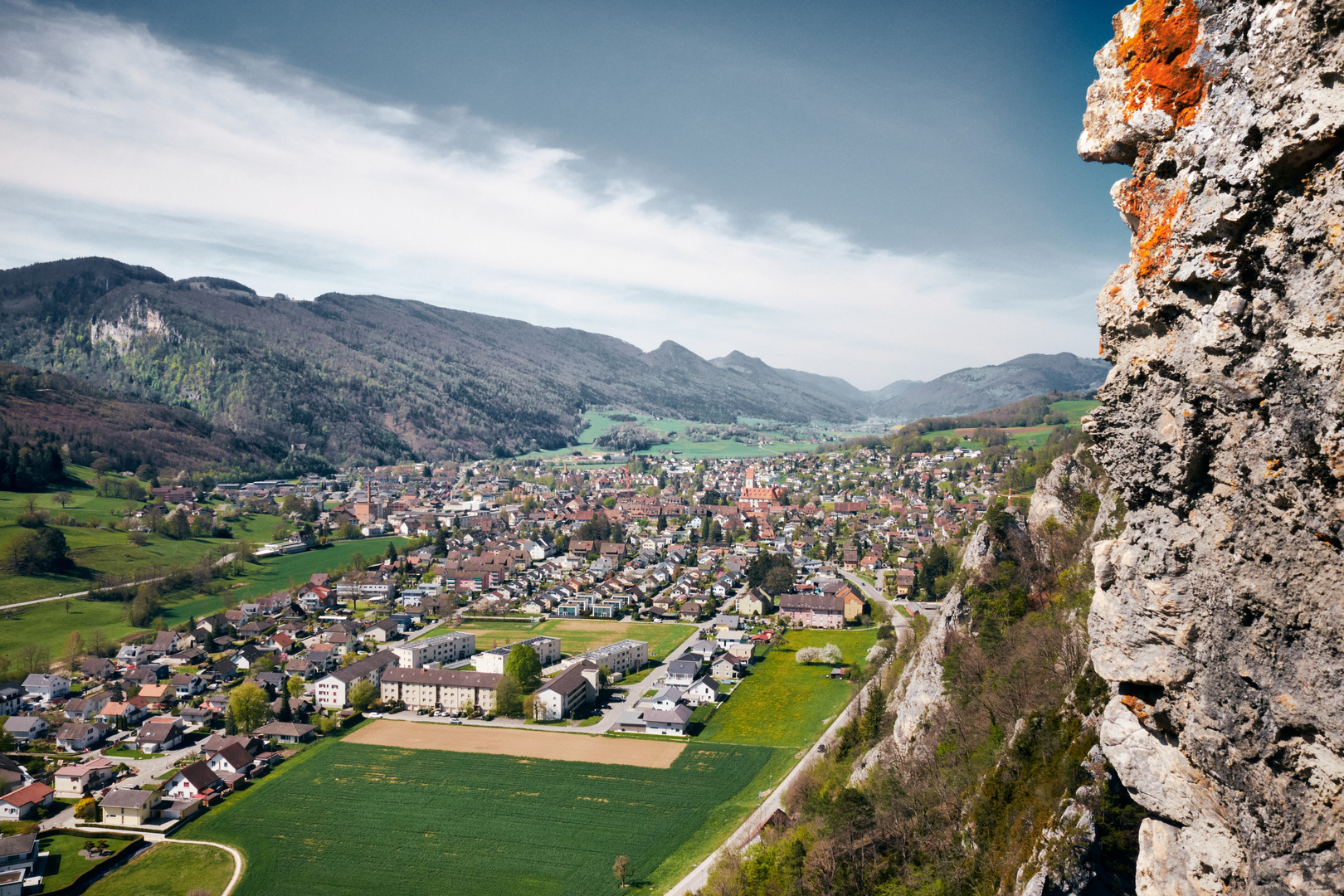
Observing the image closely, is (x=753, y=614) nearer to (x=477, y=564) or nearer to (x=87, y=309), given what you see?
(x=477, y=564)

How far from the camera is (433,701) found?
3219cm

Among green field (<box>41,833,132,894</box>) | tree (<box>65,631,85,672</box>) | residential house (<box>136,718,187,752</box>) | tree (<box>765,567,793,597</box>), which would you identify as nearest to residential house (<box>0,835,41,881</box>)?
green field (<box>41,833,132,894</box>)

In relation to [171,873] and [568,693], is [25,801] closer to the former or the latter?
[171,873]

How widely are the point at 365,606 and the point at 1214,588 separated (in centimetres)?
5005

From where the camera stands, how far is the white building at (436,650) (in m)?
35.8

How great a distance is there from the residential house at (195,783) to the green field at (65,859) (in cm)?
227

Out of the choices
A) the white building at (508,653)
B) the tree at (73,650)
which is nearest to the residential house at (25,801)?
the tree at (73,650)

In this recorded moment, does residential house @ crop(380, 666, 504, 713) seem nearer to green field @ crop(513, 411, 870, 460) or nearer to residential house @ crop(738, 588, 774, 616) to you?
residential house @ crop(738, 588, 774, 616)

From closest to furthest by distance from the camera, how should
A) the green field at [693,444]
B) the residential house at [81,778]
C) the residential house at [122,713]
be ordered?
the residential house at [81,778], the residential house at [122,713], the green field at [693,444]

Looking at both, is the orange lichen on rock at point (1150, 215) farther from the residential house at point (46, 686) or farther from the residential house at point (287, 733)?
the residential house at point (46, 686)

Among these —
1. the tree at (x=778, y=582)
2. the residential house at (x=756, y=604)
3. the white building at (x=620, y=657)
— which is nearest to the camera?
the white building at (x=620, y=657)

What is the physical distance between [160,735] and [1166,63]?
33.7 m

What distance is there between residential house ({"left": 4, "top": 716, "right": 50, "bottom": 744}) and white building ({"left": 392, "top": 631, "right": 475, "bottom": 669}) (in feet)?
41.1

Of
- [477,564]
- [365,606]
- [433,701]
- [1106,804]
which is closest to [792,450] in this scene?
[477,564]
